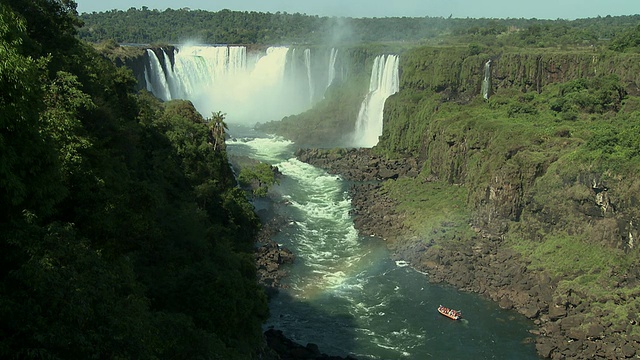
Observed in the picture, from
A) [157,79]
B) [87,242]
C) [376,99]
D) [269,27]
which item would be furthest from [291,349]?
[269,27]

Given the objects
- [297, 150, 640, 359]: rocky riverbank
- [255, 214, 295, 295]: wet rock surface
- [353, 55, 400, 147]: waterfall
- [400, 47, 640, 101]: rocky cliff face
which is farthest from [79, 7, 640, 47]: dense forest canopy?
[255, 214, 295, 295]: wet rock surface

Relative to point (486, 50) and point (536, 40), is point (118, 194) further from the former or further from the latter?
point (536, 40)

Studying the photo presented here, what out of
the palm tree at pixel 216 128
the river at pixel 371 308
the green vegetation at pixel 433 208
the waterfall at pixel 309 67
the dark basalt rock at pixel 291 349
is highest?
the waterfall at pixel 309 67

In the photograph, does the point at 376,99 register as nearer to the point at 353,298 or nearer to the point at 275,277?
the point at 275,277

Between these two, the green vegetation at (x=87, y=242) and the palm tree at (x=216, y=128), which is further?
the palm tree at (x=216, y=128)

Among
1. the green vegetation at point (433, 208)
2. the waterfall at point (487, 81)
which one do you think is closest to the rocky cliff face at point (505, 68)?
the waterfall at point (487, 81)

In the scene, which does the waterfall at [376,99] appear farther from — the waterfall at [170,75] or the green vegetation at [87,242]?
the green vegetation at [87,242]
